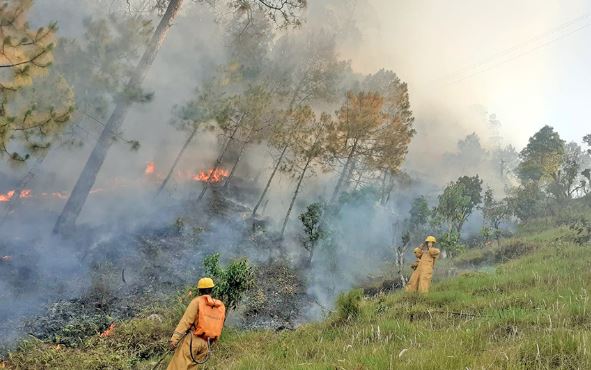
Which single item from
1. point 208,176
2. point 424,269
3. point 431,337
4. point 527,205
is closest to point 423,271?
point 424,269

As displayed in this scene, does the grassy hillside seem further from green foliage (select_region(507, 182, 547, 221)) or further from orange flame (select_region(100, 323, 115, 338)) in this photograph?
green foliage (select_region(507, 182, 547, 221))

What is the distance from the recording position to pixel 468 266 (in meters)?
20.3

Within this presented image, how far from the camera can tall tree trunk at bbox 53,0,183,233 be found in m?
13.7

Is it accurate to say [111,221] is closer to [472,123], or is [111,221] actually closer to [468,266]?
[468,266]

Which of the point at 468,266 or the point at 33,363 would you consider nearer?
the point at 33,363

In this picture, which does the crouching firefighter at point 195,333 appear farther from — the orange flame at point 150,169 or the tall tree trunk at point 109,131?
the orange flame at point 150,169

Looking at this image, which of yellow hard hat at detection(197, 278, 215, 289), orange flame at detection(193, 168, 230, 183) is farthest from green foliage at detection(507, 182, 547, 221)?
yellow hard hat at detection(197, 278, 215, 289)

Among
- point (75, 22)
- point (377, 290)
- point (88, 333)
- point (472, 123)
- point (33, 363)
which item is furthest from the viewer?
point (472, 123)

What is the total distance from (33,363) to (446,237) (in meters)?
18.9

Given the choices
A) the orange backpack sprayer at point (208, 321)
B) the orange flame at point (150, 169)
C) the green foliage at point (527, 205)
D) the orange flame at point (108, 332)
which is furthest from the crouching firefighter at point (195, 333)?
the green foliage at point (527, 205)

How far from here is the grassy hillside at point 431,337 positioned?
13.8 ft

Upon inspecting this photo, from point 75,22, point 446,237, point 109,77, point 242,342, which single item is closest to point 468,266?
point 446,237

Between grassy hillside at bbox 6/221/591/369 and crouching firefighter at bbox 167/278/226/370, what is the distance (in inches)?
19.6

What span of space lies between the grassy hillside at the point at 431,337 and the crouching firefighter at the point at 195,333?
50 cm
